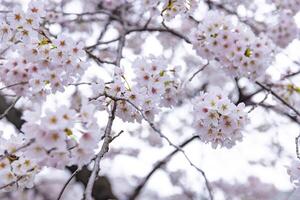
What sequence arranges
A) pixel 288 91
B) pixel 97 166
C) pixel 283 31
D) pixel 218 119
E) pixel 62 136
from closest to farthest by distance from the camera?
pixel 62 136 < pixel 97 166 < pixel 218 119 < pixel 288 91 < pixel 283 31

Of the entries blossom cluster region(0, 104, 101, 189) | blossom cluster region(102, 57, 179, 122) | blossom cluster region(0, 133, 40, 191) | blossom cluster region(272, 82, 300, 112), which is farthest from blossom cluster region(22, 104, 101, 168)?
blossom cluster region(272, 82, 300, 112)

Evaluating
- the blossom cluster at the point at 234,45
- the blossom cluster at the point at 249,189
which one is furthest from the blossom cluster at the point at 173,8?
the blossom cluster at the point at 249,189

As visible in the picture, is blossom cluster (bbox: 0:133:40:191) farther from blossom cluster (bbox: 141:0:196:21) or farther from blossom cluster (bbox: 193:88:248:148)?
blossom cluster (bbox: 141:0:196:21)

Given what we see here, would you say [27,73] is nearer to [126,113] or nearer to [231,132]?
[126,113]

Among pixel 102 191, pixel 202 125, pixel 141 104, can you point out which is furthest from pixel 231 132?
pixel 102 191

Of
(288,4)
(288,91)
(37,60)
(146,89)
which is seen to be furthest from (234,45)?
(288,4)

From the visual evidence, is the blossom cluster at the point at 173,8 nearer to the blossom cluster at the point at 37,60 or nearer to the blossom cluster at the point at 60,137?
the blossom cluster at the point at 37,60

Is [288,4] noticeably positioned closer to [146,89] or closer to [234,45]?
[234,45]
